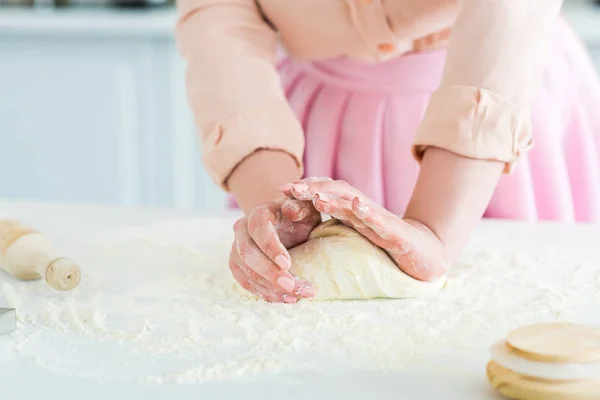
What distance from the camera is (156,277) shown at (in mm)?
794

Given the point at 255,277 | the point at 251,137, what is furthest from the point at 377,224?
the point at 251,137

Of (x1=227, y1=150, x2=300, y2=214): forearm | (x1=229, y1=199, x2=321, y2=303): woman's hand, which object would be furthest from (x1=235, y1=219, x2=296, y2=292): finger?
(x1=227, y1=150, x2=300, y2=214): forearm

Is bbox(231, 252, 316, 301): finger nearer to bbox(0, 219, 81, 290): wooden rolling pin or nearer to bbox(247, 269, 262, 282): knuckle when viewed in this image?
bbox(247, 269, 262, 282): knuckle

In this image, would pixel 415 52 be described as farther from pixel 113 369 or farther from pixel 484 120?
pixel 113 369

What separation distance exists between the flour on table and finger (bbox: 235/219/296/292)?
2 cm

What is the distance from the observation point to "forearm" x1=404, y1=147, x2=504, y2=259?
0.75 m

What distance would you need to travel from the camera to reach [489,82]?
0.77 meters

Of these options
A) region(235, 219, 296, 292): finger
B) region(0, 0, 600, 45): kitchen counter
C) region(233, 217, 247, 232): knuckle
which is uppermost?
region(233, 217, 247, 232): knuckle

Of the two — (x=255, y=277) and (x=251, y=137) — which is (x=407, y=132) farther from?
(x=255, y=277)

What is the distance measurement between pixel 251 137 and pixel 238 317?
250mm

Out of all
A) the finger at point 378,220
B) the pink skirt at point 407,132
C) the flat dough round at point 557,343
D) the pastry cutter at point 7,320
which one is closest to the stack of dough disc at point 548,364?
the flat dough round at point 557,343

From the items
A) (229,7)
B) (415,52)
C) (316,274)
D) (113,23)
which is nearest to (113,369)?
(316,274)

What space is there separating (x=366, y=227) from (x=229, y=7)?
36 cm

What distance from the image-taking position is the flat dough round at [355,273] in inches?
28.1
